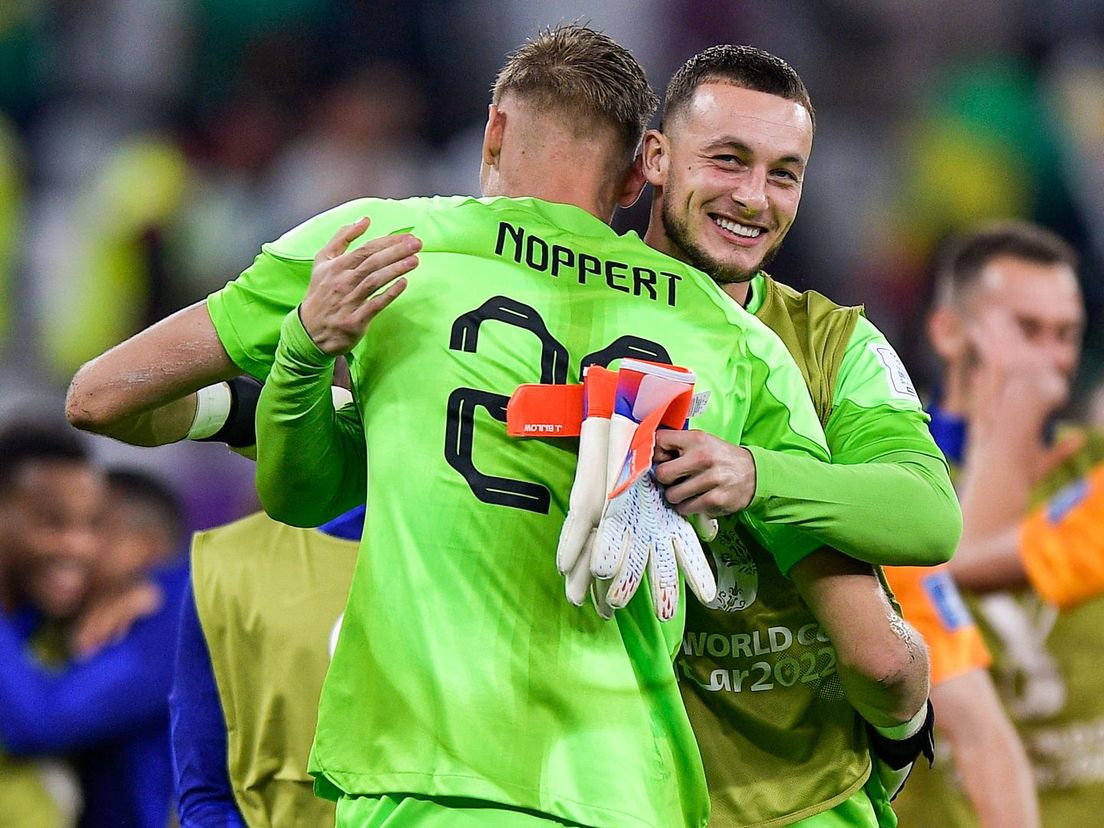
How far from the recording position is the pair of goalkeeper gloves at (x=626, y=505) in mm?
2229

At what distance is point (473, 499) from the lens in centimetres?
235

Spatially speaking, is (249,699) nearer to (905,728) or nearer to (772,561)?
(772,561)

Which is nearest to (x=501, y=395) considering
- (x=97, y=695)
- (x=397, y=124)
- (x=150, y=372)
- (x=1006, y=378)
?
(x=150, y=372)

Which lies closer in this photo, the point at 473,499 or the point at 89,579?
the point at 473,499

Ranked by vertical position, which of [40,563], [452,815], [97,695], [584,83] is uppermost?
[584,83]

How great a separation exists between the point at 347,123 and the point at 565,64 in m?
5.12

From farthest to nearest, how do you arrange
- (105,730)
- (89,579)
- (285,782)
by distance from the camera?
(89,579)
(105,730)
(285,782)

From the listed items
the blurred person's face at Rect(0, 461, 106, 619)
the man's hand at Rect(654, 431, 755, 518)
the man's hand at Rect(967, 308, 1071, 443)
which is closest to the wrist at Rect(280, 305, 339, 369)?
the man's hand at Rect(654, 431, 755, 518)

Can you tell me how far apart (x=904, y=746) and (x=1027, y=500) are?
136 inches

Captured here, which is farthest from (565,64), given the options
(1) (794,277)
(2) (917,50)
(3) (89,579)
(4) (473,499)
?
(2) (917,50)

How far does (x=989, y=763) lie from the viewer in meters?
4.87

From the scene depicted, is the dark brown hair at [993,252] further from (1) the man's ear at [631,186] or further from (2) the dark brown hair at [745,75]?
(1) the man's ear at [631,186]

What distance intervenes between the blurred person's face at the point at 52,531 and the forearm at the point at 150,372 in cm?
321

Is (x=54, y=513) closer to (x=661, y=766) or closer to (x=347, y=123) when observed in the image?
(x=347, y=123)
